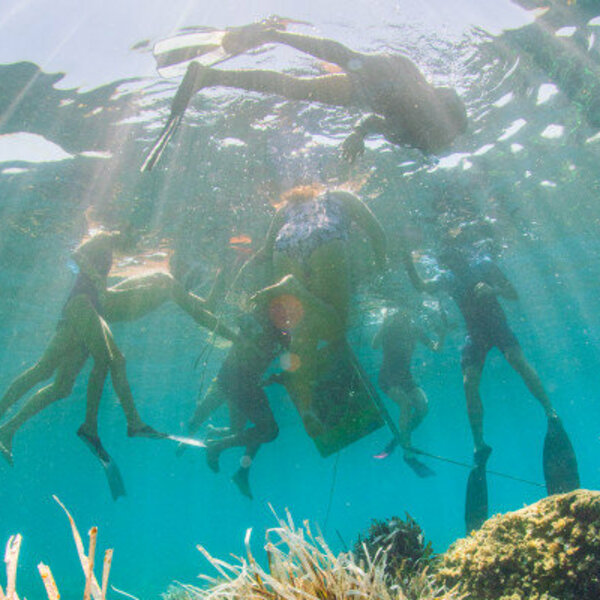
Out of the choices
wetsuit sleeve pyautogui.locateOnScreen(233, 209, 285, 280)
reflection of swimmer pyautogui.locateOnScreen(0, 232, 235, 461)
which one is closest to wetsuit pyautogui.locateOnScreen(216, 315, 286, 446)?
reflection of swimmer pyautogui.locateOnScreen(0, 232, 235, 461)

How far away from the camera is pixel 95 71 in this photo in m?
7.70

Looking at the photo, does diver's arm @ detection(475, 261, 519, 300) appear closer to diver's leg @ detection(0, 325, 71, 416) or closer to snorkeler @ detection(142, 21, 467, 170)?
snorkeler @ detection(142, 21, 467, 170)

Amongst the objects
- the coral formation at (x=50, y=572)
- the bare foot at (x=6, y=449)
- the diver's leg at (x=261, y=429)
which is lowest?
the diver's leg at (x=261, y=429)

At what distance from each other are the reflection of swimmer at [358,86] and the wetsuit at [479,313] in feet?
19.2

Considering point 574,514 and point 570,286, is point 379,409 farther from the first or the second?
point 570,286

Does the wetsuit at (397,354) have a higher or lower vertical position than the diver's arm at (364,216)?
lower

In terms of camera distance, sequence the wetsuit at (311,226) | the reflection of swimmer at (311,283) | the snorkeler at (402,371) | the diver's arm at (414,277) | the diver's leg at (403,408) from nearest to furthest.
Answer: the reflection of swimmer at (311,283) → the wetsuit at (311,226) → the diver's arm at (414,277) → the diver's leg at (403,408) → the snorkeler at (402,371)

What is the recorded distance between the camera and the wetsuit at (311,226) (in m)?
6.25

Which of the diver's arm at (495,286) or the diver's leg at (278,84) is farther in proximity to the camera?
the diver's arm at (495,286)

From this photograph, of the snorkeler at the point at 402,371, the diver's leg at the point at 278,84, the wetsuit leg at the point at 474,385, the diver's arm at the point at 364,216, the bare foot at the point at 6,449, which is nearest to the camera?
the diver's leg at the point at 278,84

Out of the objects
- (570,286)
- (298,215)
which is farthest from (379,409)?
(570,286)

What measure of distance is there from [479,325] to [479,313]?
0.36 meters

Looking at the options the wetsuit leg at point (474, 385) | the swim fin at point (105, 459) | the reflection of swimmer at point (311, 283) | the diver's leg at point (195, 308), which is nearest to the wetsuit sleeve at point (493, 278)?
the wetsuit leg at point (474, 385)

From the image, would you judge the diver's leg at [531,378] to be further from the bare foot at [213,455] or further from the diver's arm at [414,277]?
the bare foot at [213,455]
